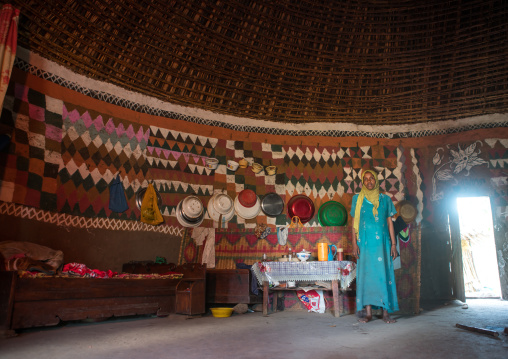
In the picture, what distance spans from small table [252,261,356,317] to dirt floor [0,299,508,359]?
1.70 ft

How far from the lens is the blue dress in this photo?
4156 mm

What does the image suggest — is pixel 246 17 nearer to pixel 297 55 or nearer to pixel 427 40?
pixel 297 55

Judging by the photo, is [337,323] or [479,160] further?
[479,160]

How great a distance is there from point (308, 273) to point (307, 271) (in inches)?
1.2

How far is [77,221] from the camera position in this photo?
5.07m

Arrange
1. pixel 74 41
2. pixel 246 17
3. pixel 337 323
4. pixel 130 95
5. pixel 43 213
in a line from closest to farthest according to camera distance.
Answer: pixel 337 323, pixel 43 213, pixel 74 41, pixel 130 95, pixel 246 17

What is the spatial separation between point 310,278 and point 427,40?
16.4 ft

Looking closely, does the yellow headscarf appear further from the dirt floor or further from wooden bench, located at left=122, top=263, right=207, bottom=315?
wooden bench, located at left=122, top=263, right=207, bottom=315

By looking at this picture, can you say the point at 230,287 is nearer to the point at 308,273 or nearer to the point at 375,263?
the point at 308,273

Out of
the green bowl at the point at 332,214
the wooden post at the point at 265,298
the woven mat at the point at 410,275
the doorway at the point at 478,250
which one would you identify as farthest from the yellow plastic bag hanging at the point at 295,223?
the doorway at the point at 478,250

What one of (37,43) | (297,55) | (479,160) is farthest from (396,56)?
(37,43)

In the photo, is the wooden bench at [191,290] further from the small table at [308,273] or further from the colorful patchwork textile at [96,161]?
the colorful patchwork textile at [96,161]

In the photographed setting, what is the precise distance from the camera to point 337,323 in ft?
13.6

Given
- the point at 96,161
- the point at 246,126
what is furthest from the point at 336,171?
the point at 96,161
